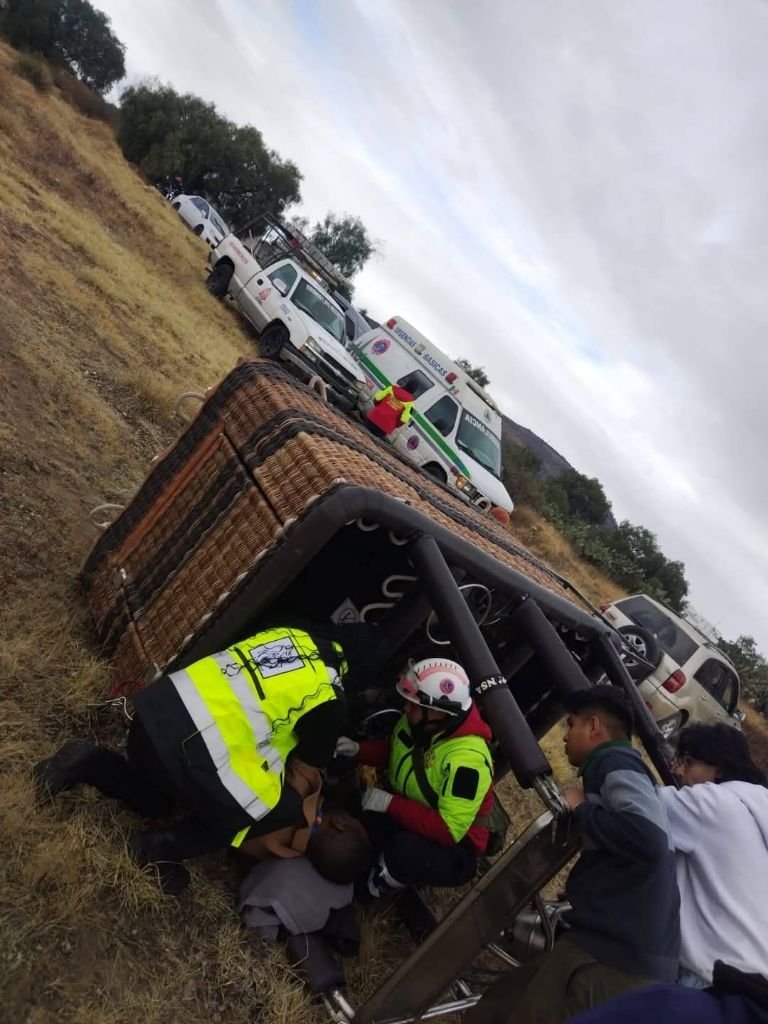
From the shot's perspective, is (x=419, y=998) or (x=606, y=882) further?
(x=419, y=998)

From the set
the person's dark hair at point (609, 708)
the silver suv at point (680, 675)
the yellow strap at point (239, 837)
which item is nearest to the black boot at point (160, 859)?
the yellow strap at point (239, 837)

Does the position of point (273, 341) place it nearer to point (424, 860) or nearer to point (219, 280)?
point (219, 280)

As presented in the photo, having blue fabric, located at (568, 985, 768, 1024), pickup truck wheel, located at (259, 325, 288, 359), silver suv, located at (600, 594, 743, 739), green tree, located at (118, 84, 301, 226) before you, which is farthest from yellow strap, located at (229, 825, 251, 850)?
green tree, located at (118, 84, 301, 226)

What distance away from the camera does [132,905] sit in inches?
114

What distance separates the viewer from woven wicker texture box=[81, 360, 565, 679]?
3.37 metres

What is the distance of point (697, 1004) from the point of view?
6.37 feet

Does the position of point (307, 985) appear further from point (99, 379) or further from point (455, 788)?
point (99, 379)

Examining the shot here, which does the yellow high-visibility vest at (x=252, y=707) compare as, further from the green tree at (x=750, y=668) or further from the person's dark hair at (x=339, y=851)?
the green tree at (x=750, y=668)

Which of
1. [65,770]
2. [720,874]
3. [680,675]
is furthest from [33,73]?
[720,874]

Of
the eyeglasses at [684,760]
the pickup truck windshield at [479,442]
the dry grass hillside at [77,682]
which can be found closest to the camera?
the dry grass hillside at [77,682]

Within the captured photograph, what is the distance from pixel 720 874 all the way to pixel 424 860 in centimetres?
138

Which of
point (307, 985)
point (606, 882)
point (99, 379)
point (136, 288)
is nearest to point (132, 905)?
point (307, 985)

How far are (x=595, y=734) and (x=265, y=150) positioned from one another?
36673 millimetres

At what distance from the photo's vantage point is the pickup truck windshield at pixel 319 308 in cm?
1375
